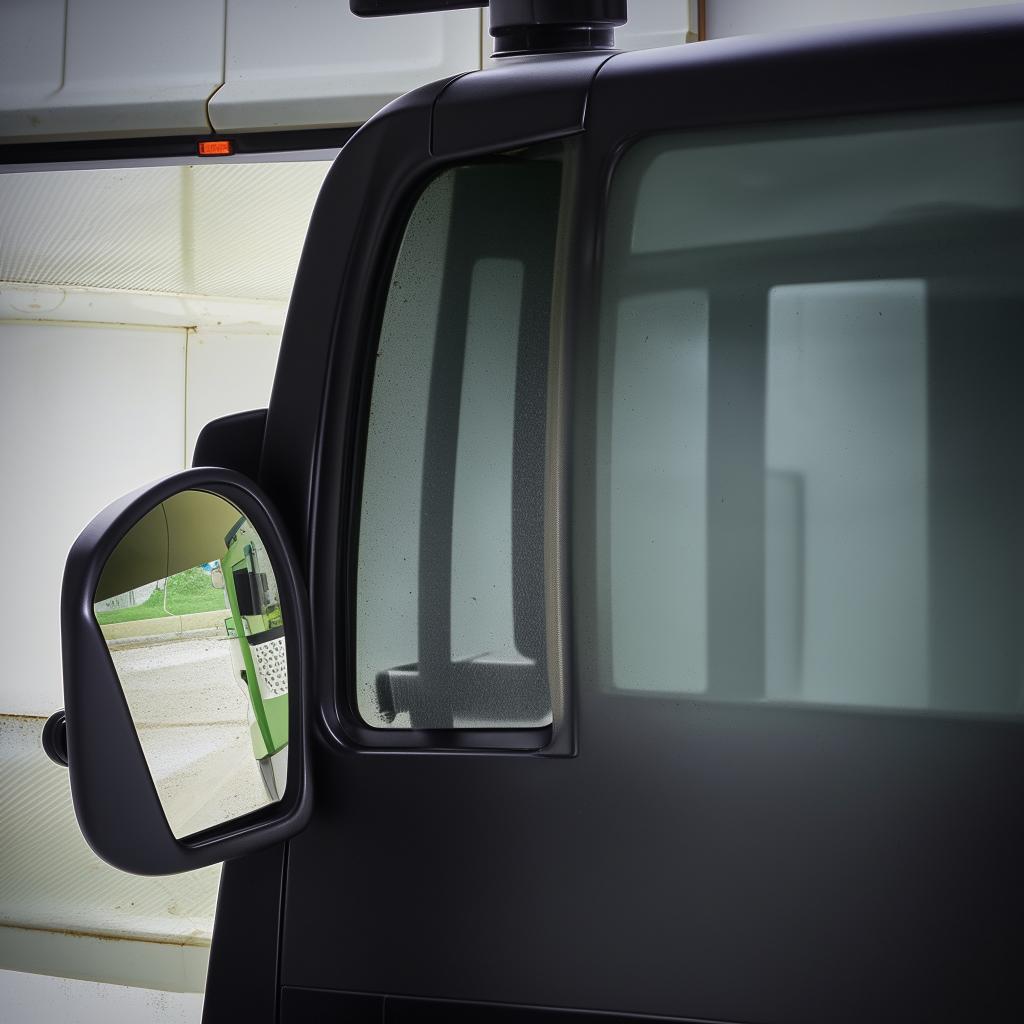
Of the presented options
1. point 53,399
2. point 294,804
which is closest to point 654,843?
point 294,804

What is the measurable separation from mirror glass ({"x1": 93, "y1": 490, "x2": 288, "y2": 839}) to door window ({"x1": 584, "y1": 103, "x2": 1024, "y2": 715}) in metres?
0.29

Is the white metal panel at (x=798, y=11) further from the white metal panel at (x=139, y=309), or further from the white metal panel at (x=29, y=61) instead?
the white metal panel at (x=139, y=309)

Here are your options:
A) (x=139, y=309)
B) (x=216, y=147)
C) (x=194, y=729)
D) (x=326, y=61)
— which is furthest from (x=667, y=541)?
(x=139, y=309)

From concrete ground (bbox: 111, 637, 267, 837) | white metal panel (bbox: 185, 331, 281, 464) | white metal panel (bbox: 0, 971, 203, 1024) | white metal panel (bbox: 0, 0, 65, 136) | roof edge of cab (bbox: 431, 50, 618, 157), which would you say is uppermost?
white metal panel (bbox: 0, 0, 65, 136)

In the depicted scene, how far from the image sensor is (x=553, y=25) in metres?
1.02

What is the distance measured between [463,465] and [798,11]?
2.31m

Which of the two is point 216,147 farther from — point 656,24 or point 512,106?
point 512,106

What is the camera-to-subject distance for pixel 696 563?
79cm

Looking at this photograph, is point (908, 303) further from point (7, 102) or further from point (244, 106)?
point (7, 102)

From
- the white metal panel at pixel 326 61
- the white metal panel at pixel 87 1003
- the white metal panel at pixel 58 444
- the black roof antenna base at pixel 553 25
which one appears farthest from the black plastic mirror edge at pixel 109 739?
the white metal panel at pixel 58 444

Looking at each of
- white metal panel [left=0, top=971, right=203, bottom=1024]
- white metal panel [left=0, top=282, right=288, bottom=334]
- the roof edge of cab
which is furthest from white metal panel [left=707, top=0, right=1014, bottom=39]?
white metal panel [left=0, top=971, right=203, bottom=1024]

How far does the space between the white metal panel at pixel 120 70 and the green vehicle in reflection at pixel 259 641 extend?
2885mm

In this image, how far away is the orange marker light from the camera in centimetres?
341

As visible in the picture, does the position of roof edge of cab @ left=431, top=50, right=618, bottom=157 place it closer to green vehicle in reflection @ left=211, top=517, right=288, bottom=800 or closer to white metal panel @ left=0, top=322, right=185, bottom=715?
green vehicle in reflection @ left=211, top=517, right=288, bottom=800
